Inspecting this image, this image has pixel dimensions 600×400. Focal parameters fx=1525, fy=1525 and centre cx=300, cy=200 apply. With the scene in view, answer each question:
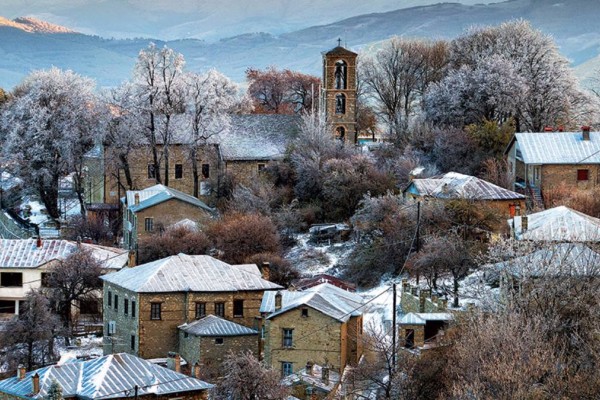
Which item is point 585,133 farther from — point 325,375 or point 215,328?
point 325,375

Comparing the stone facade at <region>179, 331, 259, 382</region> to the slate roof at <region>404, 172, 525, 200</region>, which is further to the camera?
the slate roof at <region>404, 172, 525, 200</region>

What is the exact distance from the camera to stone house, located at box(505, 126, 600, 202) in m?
67.4

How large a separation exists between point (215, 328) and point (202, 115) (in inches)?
1046

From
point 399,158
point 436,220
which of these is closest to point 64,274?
point 436,220

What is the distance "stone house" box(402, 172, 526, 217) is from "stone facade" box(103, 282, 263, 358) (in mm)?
10399

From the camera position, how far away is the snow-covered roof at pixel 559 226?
175ft

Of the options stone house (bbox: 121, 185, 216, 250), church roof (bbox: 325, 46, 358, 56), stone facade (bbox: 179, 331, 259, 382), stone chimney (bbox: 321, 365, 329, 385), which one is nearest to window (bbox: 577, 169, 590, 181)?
stone house (bbox: 121, 185, 216, 250)

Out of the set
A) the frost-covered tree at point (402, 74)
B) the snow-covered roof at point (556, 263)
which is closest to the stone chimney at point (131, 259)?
the snow-covered roof at point (556, 263)

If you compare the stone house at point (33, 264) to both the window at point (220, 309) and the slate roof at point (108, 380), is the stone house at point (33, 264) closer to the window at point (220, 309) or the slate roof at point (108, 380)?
the window at point (220, 309)

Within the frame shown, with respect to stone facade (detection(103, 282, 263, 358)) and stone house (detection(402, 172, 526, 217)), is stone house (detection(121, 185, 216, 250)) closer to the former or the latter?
stone house (detection(402, 172, 526, 217))

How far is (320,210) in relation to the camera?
7012 centimetres

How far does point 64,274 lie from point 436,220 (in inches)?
596

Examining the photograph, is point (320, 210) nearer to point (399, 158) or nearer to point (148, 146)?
point (399, 158)

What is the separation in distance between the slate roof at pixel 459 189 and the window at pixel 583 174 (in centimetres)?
514
